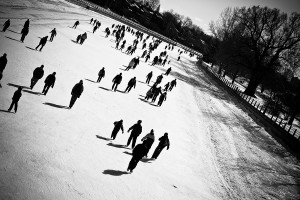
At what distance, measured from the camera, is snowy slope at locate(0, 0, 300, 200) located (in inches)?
269

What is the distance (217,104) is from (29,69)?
17964mm

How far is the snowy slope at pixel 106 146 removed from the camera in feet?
22.4

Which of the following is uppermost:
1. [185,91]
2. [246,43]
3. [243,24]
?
[243,24]

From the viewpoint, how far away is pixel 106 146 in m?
9.29

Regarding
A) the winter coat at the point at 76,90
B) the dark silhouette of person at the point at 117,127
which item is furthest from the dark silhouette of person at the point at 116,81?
the dark silhouette of person at the point at 117,127

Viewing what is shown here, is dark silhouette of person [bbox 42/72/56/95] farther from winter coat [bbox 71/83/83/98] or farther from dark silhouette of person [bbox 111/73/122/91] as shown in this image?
dark silhouette of person [bbox 111/73/122/91]

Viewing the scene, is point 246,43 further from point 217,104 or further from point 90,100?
point 90,100

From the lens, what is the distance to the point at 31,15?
25703mm

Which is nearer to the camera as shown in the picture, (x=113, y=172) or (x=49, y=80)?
(x=113, y=172)

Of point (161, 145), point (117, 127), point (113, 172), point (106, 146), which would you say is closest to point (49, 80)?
point (117, 127)

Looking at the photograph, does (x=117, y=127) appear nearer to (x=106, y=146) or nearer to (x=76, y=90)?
(x=106, y=146)

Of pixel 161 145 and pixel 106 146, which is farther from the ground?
pixel 161 145

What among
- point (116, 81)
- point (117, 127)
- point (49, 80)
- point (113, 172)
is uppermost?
point (116, 81)

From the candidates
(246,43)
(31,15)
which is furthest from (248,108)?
(31,15)
